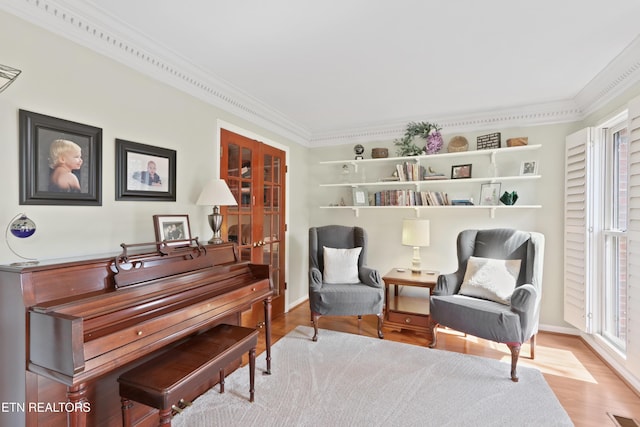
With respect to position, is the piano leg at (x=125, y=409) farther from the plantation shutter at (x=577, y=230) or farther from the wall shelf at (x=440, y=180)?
the plantation shutter at (x=577, y=230)

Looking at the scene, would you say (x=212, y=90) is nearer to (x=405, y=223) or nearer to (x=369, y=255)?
(x=405, y=223)

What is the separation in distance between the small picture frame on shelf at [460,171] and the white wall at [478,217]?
0.09m

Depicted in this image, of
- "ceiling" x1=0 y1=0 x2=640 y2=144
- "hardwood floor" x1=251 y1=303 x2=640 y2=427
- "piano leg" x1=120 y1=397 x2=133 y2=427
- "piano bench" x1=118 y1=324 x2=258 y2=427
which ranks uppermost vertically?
"ceiling" x1=0 y1=0 x2=640 y2=144

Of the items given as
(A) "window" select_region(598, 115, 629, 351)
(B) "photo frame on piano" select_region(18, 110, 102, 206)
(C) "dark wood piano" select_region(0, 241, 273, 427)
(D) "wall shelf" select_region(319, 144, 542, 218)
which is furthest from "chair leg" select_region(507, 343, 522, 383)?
(B) "photo frame on piano" select_region(18, 110, 102, 206)

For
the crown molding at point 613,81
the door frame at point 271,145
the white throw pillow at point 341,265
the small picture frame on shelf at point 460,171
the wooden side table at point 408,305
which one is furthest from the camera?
the small picture frame on shelf at point 460,171

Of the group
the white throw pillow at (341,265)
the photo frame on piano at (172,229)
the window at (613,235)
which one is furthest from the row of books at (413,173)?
the photo frame on piano at (172,229)

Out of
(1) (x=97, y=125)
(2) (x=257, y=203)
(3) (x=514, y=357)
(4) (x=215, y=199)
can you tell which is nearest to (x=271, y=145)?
(2) (x=257, y=203)

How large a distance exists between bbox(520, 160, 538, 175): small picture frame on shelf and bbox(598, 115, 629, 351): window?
546 millimetres

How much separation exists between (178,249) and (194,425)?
1080 mm

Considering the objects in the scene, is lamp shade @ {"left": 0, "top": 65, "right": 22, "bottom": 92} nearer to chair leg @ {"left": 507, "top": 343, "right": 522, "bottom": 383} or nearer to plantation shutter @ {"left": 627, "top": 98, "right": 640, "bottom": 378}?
chair leg @ {"left": 507, "top": 343, "right": 522, "bottom": 383}

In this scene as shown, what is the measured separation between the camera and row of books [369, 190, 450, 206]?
353 centimetres

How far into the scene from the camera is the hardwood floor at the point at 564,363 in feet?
6.53

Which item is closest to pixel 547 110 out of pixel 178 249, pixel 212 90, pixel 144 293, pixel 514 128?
pixel 514 128

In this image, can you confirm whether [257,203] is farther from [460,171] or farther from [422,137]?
[460,171]
